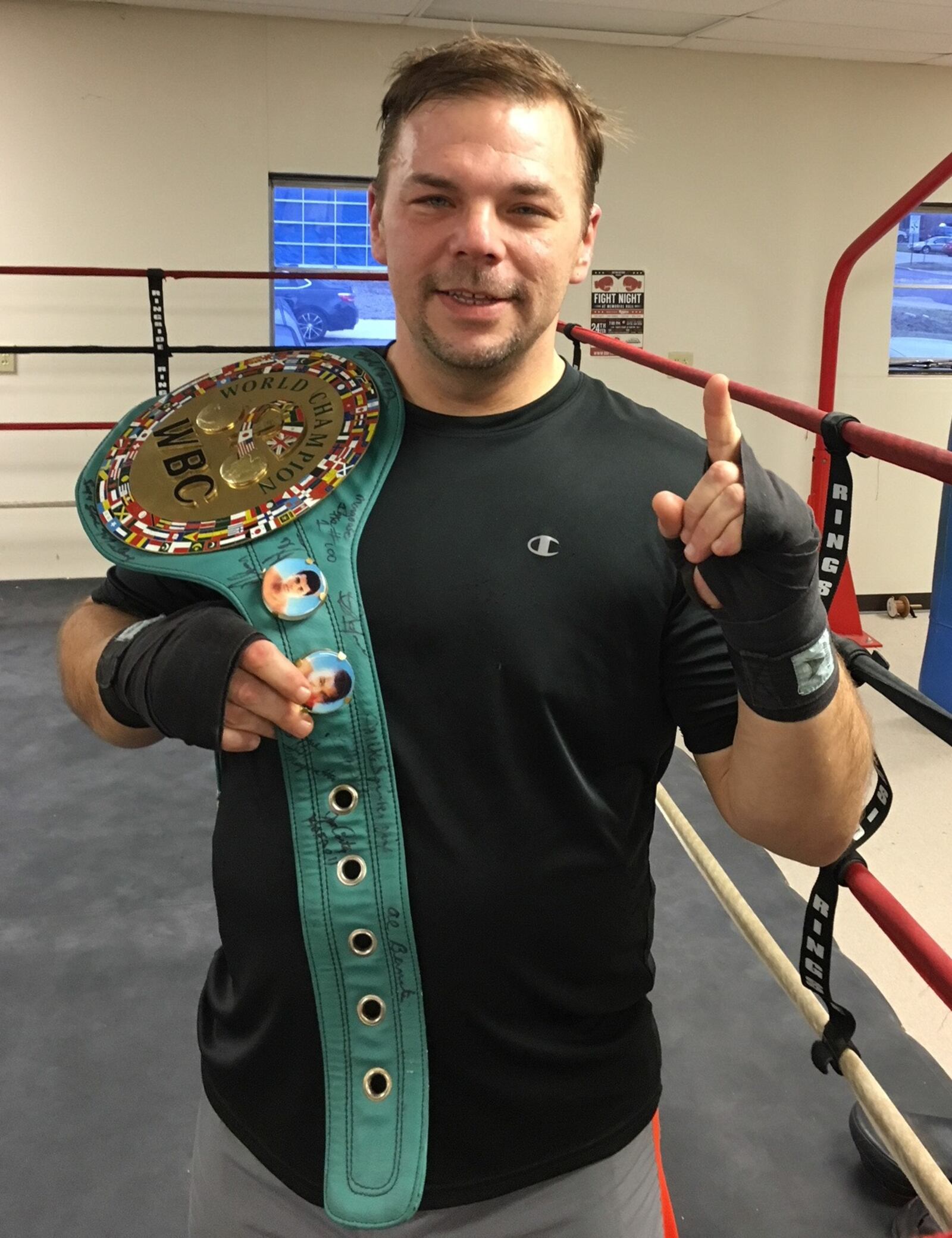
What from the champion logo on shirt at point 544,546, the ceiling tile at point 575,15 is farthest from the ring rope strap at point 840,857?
the ceiling tile at point 575,15

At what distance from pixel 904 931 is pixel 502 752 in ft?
1.87

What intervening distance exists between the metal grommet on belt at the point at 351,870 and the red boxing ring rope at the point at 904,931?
60cm

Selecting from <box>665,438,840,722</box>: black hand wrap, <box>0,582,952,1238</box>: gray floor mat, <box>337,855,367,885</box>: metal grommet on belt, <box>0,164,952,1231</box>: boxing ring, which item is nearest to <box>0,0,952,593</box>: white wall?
<box>0,582,952,1238</box>: gray floor mat

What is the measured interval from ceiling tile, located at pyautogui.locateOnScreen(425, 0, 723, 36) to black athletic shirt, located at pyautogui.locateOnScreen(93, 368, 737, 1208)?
12.6ft

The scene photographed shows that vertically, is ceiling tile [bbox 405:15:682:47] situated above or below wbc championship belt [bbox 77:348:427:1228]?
above

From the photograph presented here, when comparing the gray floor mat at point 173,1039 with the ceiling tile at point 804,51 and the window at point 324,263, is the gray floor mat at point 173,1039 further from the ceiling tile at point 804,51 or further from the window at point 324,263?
the ceiling tile at point 804,51

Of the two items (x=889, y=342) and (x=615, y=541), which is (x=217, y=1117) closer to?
(x=615, y=541)

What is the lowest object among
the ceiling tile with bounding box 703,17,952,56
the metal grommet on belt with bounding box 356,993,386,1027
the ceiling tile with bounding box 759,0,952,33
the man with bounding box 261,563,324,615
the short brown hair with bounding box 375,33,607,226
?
the metal grommet on belt with bounding box 356,993,386,1027

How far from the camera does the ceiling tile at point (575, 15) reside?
4.14 meters

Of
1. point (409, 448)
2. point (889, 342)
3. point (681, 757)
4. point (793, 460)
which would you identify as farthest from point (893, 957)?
point (889, 342)

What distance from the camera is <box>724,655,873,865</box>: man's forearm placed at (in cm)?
82

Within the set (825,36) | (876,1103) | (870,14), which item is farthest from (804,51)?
(876,1103)

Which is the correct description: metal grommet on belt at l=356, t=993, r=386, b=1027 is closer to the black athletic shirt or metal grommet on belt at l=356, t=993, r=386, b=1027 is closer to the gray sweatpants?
the black athletic shirt

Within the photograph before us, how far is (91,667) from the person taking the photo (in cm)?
100
